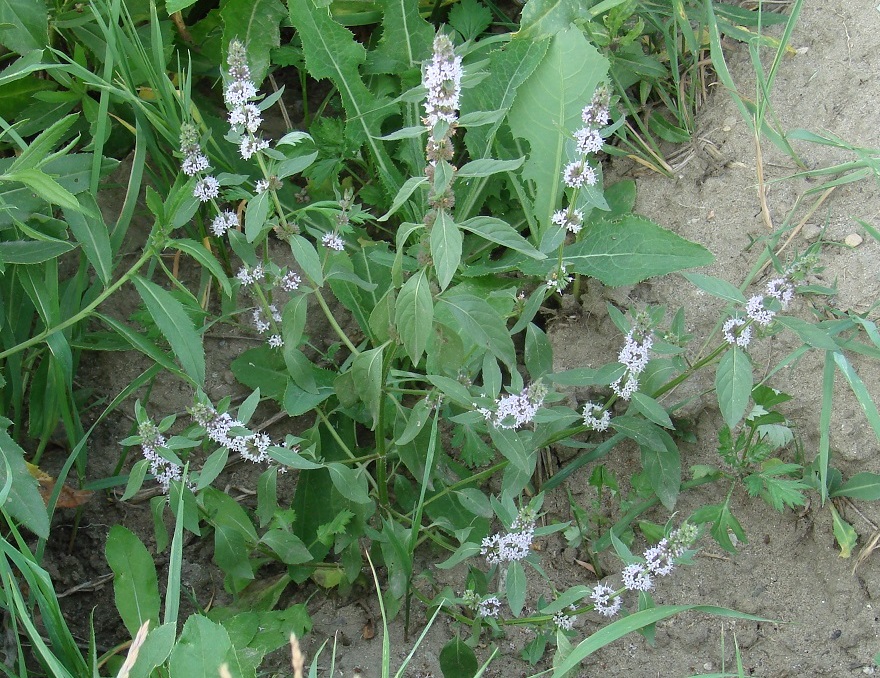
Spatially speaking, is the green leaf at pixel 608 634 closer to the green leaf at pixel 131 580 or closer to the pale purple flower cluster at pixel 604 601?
the pale purple flower cluster at pixel 604 601

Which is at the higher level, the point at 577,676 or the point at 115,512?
the point at 115,512

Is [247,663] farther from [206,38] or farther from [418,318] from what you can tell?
[206,38]

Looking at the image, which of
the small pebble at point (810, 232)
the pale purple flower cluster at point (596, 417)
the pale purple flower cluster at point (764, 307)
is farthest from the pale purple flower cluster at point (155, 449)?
the small pebble at point (810, 232)

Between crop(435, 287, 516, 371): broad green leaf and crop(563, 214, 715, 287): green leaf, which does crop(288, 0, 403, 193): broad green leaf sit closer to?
crop(563, 214, 715, 287): green leaf

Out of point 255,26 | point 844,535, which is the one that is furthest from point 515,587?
point 255,26

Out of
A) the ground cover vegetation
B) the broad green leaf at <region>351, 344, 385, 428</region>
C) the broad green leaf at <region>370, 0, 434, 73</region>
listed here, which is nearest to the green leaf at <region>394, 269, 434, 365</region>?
the ground cover vegetation

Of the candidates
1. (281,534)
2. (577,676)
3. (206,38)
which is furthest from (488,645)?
(206,38)

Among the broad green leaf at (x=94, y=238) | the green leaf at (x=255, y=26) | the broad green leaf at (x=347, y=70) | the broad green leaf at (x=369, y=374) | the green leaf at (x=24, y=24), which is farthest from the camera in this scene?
the green leaf at (x=255, y=26)
